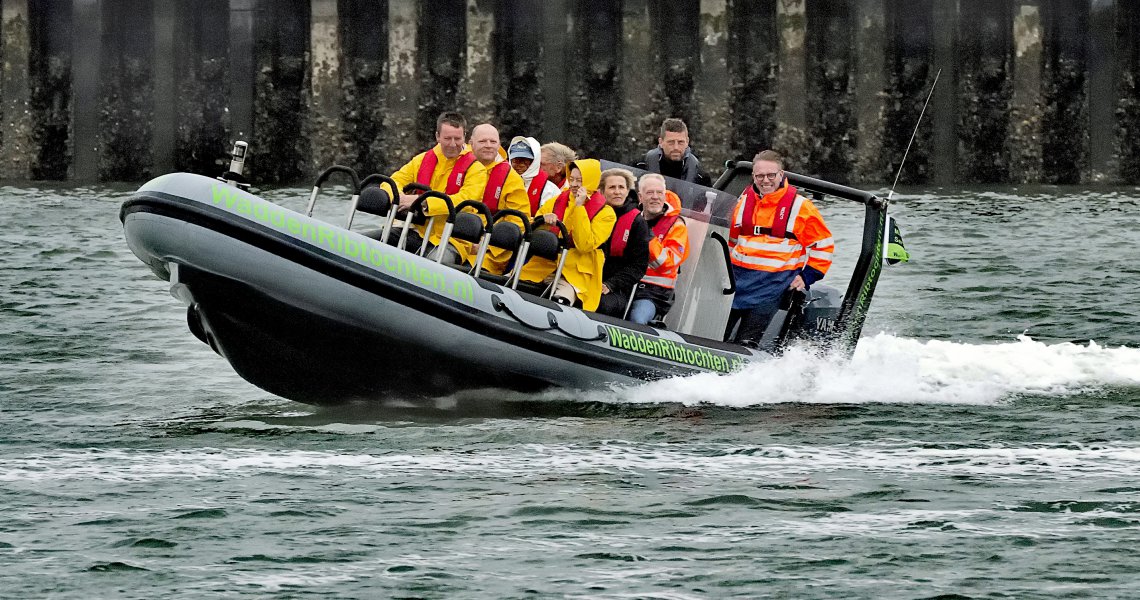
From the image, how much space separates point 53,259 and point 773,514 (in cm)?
1267

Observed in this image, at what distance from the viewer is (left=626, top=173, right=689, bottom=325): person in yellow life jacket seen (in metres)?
10.7

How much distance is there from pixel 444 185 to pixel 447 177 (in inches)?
2.8

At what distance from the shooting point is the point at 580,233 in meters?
10.3

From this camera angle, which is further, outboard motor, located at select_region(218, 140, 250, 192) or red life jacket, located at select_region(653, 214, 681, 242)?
red life jacket, located at select_region(653, 214, 681, 242)

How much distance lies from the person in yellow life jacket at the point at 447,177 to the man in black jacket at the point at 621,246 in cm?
73

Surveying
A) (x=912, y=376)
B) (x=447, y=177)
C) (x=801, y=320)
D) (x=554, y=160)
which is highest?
(x=554, y=160)

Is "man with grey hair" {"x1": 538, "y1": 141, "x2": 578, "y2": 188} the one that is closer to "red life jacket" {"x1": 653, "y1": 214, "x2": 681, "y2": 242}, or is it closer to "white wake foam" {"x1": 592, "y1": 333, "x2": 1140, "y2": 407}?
"red life jacket" {"x1": 653, "y1": 214, "x2": 681, "y2": 242}

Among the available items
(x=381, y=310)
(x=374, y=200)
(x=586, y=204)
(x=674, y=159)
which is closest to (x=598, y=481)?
(x=381, y=310)

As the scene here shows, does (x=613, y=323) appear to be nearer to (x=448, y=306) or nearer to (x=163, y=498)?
(x=448, y=306)

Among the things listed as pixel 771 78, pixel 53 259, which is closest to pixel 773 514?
pixel 53 259

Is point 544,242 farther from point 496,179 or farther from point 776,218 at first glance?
point 776,218

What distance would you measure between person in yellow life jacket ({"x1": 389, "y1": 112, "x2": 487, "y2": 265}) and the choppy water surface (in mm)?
1042

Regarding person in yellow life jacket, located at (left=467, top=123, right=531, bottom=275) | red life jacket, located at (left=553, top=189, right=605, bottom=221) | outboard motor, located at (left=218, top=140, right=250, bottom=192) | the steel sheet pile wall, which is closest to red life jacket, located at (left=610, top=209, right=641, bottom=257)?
red life jacket, located at (left=553, top=189, right=605, bottom=221)

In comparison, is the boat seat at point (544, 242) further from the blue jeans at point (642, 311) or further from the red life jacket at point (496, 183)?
the blue jeans at point (642, 311)
